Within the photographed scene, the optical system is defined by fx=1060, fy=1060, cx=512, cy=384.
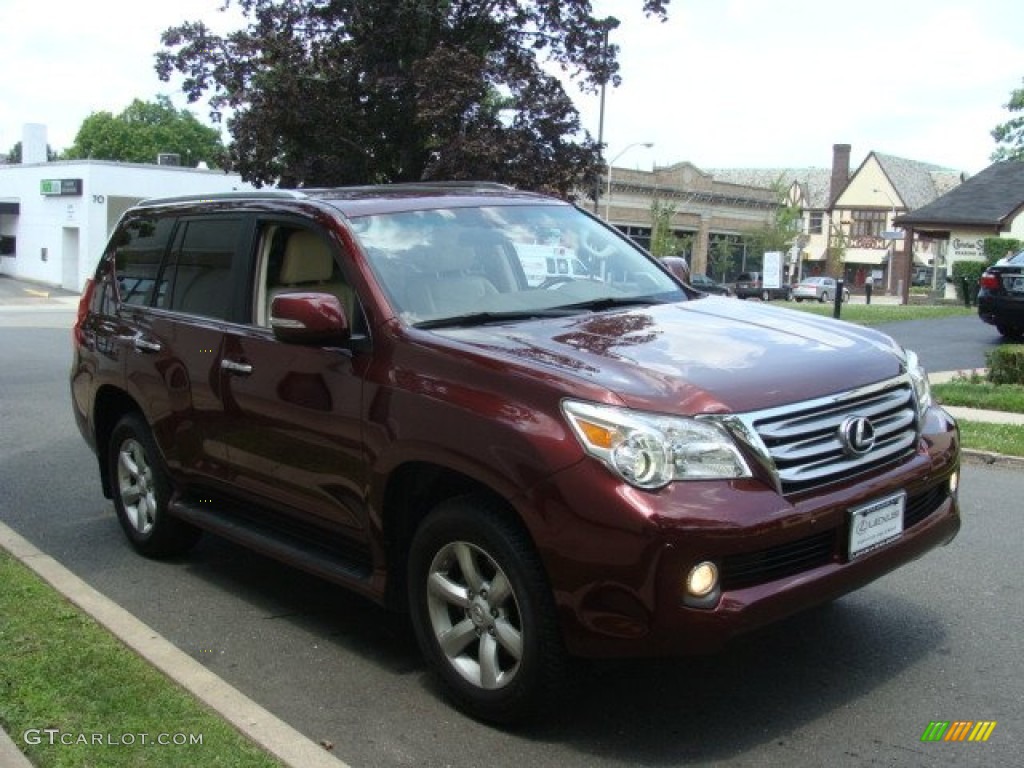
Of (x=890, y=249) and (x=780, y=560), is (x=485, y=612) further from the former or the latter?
(x=890, y=249)

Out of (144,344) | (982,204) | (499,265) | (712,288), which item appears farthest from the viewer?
(982,204)

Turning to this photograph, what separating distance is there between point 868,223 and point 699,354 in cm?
8325

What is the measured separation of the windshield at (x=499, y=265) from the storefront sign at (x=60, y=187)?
150ft

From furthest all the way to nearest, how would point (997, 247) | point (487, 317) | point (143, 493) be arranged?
point (997, 247) → point (143, 493) → point (487, 317)

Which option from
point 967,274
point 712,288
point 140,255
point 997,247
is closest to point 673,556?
point 140,255

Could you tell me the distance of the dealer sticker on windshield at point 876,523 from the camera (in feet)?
11.8

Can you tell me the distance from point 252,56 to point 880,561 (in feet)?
62.6

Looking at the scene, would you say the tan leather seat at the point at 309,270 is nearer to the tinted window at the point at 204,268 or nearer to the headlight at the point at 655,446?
the tinted window at the point at 204,268

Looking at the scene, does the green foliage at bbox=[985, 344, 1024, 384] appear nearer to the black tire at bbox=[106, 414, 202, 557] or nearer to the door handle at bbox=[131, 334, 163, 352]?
the black tire at bbox=[106, 414, 202, 557]

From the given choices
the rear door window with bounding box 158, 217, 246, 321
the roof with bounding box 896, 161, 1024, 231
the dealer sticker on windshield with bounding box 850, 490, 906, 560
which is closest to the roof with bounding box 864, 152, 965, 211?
the roof with bounding box 896, 161, 1024, 231

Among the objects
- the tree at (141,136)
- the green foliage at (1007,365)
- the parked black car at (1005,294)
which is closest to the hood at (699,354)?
the green foliage at (1007,365)

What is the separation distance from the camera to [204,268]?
5.35m

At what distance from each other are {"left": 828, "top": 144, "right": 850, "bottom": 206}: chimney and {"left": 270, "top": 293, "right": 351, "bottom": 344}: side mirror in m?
86.0

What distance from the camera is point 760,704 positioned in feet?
12.8
